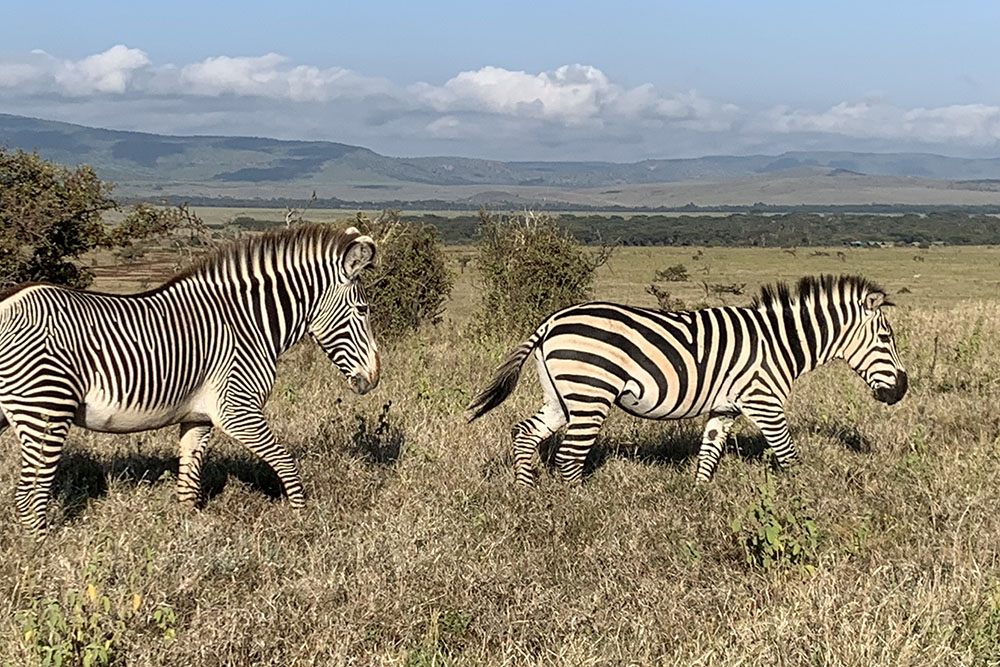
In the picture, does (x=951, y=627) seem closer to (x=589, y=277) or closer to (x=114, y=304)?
(x=114, y=304)

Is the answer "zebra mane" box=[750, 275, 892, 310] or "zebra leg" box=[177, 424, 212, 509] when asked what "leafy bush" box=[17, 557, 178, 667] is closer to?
"zebra leg" box=[177, 424, 212, 509]

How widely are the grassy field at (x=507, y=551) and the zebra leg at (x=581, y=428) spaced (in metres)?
0.25

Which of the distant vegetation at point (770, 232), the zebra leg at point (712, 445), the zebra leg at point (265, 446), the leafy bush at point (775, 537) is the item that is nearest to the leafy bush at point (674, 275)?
the distant vegetation at point (770, 232)

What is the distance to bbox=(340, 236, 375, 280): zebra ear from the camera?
6.41 metres

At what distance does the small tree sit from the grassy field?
4761 millimetres

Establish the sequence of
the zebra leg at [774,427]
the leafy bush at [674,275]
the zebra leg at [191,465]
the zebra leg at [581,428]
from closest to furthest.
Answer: the zebra leg at [191,465] < the zebra leg at [581,428] < the zebra leg at [774,427] < the leafy bush at [674,275]

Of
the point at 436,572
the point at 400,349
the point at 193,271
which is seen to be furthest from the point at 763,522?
the point at 400,349

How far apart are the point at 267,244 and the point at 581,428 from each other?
2.32m

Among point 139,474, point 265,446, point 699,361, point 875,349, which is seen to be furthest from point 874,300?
point 139,474

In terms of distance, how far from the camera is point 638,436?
8281mm

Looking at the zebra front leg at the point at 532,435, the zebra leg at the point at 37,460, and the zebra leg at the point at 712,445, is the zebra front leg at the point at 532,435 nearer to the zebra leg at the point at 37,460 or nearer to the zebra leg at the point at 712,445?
the zebra leg at the point at 712,445

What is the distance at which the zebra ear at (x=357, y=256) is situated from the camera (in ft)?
21.0

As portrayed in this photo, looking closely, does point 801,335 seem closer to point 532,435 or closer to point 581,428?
point 581,428

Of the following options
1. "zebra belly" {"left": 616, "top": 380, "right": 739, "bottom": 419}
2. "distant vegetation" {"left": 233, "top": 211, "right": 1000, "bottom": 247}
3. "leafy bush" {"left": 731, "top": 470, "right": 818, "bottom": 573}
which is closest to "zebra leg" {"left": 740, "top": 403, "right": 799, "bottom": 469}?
"zebra belly" {"left": 616, "top": 380, "right": 739, "bottom": 419}
